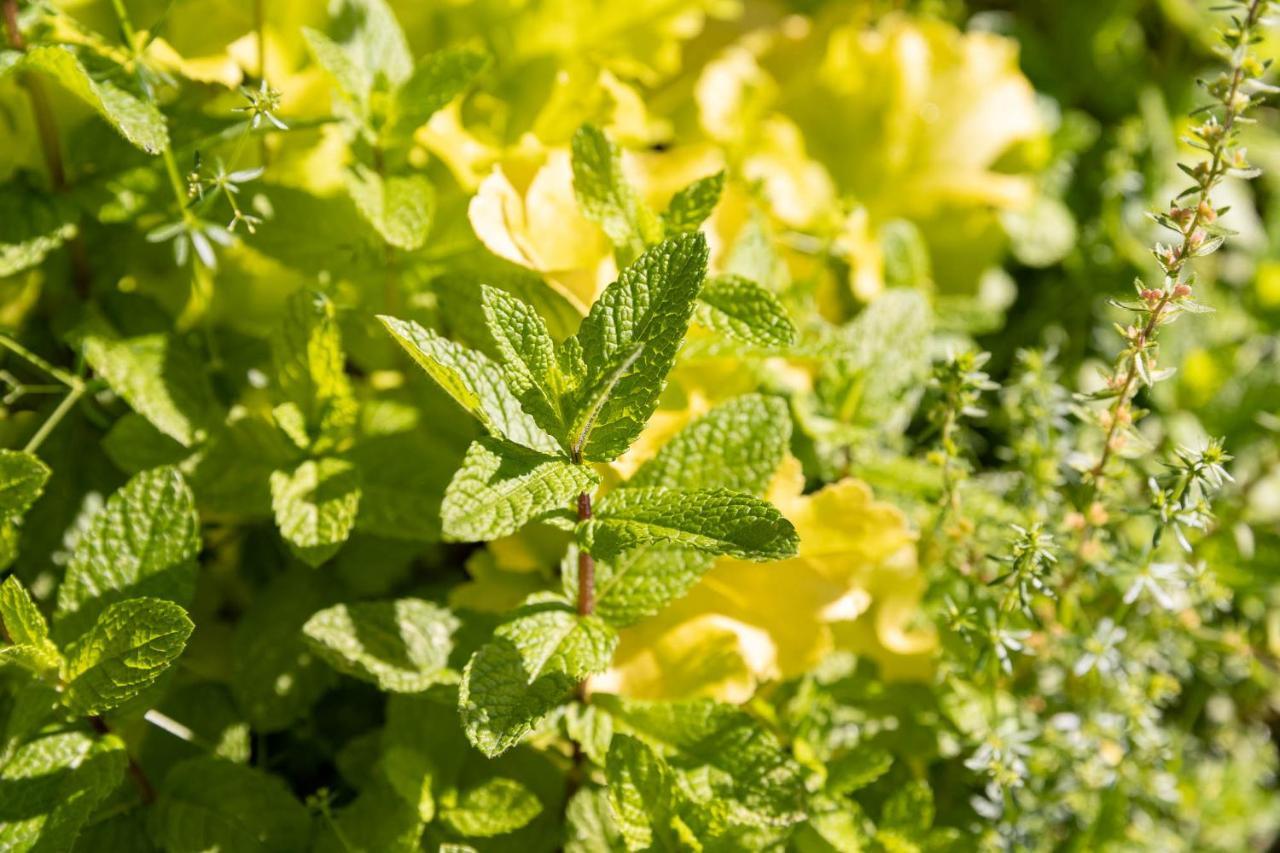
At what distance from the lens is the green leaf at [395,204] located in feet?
2.87

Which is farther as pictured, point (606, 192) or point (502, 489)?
point (606, 192)

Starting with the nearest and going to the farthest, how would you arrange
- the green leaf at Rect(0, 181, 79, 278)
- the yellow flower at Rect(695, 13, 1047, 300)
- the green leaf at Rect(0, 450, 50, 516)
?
the green leaf at Rect(0, 450, 50, 516) → the green leaf at Rect(0, 181, 79, 278) → the yellow flower at Rect(695, 13, 1047, 300)

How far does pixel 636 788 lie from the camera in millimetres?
791

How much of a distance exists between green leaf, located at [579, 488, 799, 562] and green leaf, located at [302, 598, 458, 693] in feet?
0.57

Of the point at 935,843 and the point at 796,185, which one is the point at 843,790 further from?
the point at 796,185

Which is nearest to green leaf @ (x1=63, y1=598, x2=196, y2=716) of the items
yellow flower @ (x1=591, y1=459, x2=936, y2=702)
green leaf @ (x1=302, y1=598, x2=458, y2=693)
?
green leaf @ (x1=302, y1=598, x2=458, y2=693)

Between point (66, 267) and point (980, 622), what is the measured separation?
32.2 inches

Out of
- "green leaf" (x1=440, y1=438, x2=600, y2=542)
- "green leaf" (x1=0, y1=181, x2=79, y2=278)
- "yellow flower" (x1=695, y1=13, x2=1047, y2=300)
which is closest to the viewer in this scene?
"green leaf" (x1=440, y1=438, x2=600, y2=542)

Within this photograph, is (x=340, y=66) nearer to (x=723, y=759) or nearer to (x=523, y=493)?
(x=523, y=493)

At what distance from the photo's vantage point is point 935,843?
0.92 meters

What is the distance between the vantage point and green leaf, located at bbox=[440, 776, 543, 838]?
0.83 metres

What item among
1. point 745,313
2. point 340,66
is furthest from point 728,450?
point 340,66

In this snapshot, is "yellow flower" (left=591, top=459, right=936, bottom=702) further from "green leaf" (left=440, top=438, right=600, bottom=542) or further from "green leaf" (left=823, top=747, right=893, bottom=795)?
"green leaf" (left=440, top=438, right=600, bottom=542)

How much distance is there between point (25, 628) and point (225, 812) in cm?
20
